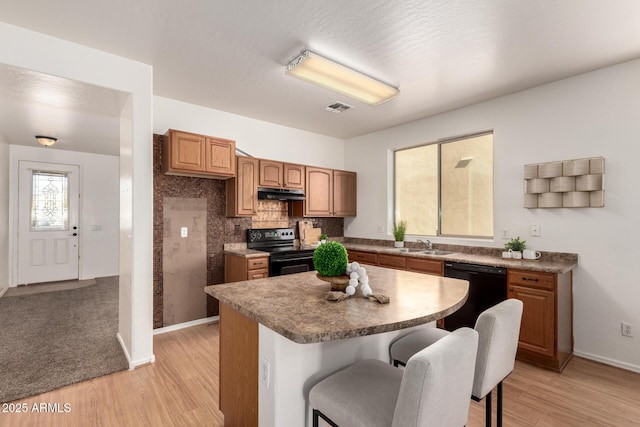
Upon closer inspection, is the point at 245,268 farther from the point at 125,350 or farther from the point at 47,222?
the point at 47,222

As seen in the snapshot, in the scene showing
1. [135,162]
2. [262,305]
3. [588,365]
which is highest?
[135,162]

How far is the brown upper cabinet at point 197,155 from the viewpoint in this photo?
10.6ft

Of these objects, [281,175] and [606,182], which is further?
[281,175]

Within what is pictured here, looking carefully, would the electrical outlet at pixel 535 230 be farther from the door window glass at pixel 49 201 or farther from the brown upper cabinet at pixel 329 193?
the door window glass at pixel 49 201

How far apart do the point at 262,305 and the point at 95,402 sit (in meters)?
1.81

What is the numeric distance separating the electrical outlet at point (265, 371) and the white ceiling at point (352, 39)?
7.06ft

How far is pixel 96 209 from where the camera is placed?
634 cm

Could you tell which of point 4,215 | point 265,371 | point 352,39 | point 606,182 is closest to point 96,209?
point 4,215

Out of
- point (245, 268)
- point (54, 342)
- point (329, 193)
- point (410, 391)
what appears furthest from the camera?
point (329, 193)

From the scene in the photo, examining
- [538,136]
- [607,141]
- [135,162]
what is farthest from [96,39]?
[607,141]

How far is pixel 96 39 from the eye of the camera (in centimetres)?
239

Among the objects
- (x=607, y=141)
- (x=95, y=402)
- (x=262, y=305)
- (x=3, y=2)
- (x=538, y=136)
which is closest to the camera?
(x=262, y=305)

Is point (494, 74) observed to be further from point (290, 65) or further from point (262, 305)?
point (262, 305)

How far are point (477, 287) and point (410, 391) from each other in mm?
2585
